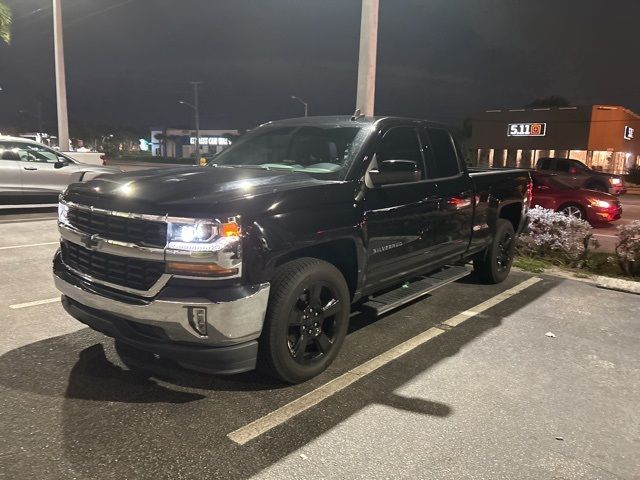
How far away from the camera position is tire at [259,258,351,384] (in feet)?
10.9

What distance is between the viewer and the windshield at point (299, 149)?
4.24m

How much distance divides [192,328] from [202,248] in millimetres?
485

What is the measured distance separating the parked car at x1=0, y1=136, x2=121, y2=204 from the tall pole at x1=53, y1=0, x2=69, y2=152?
8053 millimetres

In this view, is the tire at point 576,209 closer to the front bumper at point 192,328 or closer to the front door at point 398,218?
the front door at point 398,218

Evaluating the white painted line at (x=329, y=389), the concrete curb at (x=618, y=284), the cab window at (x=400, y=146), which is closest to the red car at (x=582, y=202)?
the concrete curb at (x=618, y=284)

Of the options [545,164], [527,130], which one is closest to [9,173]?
[545,164]

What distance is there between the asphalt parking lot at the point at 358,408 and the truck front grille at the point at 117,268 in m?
0.80

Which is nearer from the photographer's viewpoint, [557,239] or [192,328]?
[192,328]

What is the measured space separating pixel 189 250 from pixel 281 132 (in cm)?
224

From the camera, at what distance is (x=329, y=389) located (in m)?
3.63

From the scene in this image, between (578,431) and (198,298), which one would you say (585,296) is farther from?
(198,298)

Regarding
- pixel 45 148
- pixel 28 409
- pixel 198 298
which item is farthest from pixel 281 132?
pixel 45 148

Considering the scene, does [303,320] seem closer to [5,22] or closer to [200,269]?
[200,269]

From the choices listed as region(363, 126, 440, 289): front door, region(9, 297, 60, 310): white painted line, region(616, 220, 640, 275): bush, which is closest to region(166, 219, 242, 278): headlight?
region(363, 126, 440, 289): front door
